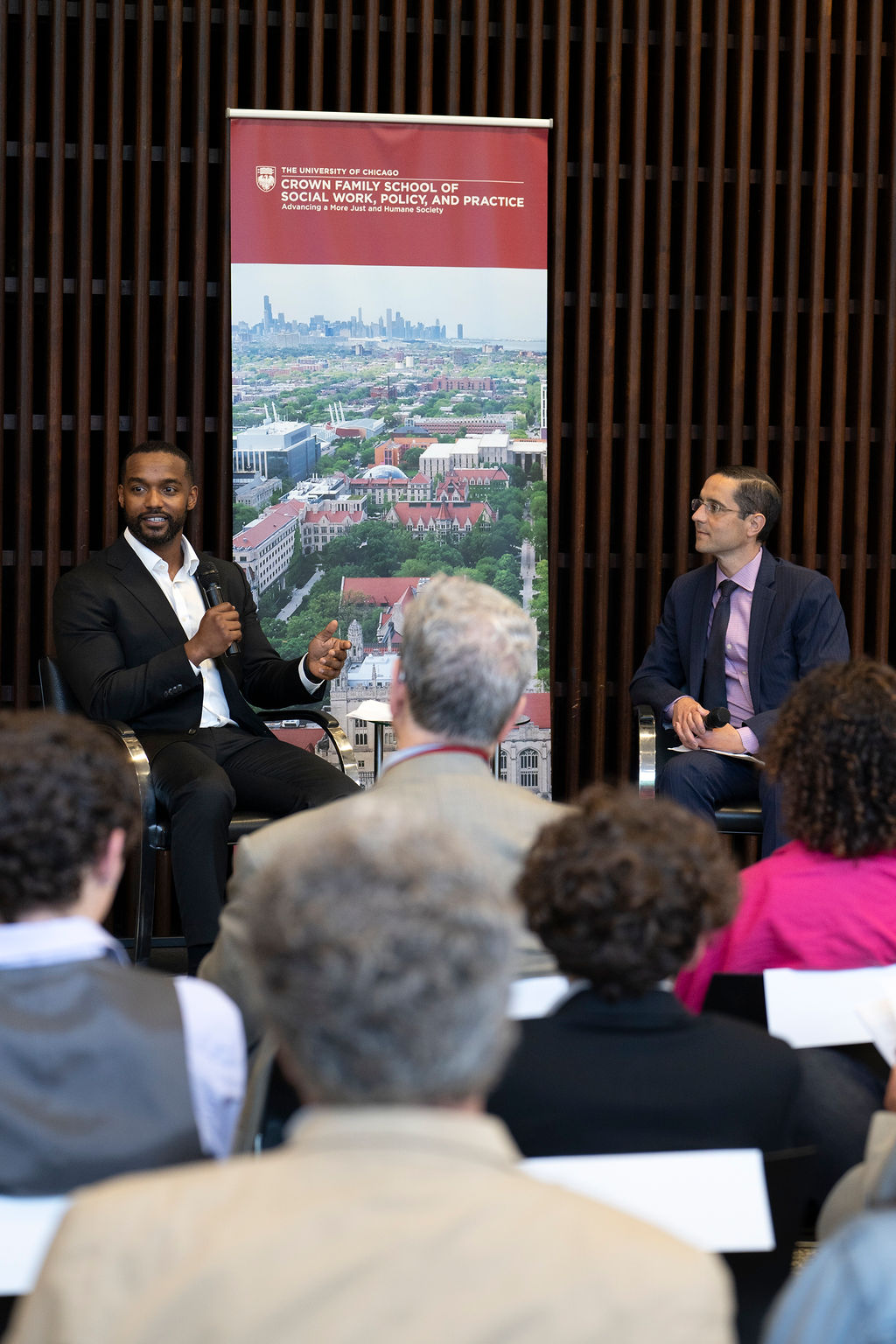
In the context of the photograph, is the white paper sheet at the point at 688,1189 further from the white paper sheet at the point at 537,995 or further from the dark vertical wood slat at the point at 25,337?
the dark vertical wood slat at the point at 25,337

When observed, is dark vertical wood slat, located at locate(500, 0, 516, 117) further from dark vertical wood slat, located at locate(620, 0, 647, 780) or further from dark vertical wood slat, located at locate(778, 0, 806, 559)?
dark vertical wood slat, located at locate(778, 0, 806, 559)

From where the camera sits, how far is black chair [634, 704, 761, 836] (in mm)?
3992

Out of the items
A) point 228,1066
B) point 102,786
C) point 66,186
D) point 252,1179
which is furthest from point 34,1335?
point 66,186

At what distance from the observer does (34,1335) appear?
2.78 feet

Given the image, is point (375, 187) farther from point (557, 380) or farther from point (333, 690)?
point (333, 690)

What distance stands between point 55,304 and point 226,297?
590mm

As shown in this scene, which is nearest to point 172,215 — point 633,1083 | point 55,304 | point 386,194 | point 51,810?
point 55,304

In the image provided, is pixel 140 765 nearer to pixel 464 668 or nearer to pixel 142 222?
pixel 464 668

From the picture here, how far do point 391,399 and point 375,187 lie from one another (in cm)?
71

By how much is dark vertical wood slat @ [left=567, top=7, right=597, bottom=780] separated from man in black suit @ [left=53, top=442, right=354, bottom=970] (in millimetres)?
1222

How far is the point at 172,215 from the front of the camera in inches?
192

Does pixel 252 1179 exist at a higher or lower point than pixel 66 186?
lower

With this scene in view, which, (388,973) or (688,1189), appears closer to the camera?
(388,973)

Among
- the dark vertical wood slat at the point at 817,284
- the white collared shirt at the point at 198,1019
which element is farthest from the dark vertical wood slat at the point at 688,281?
the white collared shirt at the point at 198,1019
